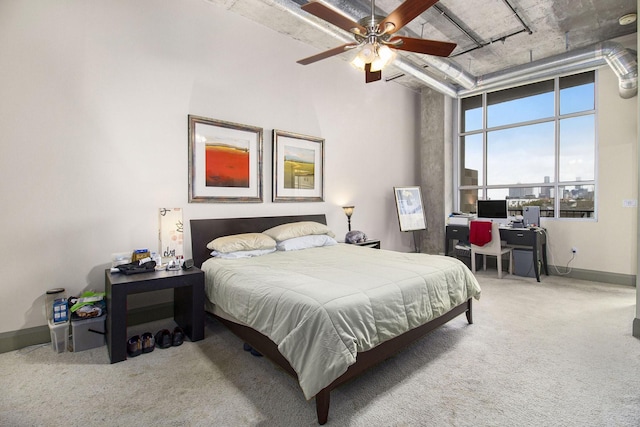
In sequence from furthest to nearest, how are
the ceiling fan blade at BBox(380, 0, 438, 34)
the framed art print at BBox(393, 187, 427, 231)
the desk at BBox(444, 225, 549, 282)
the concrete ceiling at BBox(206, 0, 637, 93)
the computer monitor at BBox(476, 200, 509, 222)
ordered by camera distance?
the framed art print at BBox(393, 187, 427, 231)
the computer monitor at BBox(476, 200, 509, 222)
the desk at BBox(444, 225, 549, 282)
the concrete ceiling at BBox(206, 0, 637, 93)
the ceiling fan blade at BBox(380, 0, 438, 34)

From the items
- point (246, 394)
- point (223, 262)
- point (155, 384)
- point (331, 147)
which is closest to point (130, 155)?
point (223, 262)

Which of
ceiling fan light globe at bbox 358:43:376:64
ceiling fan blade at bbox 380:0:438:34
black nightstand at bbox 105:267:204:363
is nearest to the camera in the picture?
ceiling fan blade at bbox 380:0:438:34

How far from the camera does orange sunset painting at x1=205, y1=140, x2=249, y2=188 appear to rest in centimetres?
353

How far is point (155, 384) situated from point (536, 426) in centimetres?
229

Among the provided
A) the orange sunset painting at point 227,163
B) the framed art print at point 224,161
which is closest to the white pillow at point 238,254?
the framed art print at point 224,161

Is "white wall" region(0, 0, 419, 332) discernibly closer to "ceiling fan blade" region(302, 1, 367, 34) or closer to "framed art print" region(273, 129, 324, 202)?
"framed art print" region(273, 129, 324, 202)

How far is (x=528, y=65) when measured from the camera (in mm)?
→ 4602

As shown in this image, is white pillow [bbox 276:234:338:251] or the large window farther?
the large window

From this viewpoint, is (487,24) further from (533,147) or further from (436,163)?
(436,163)

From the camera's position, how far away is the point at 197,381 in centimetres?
210

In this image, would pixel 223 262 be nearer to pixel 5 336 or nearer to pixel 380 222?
pixel 5 336

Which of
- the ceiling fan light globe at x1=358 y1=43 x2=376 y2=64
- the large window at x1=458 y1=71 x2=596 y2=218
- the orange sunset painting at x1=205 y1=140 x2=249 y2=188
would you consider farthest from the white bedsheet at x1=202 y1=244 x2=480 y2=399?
the large window at x1=458 y1=71 x2=596 y2=218

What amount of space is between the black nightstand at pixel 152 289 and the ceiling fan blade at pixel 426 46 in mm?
2607

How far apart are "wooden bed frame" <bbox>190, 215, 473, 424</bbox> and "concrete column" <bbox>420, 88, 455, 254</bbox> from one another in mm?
2672
